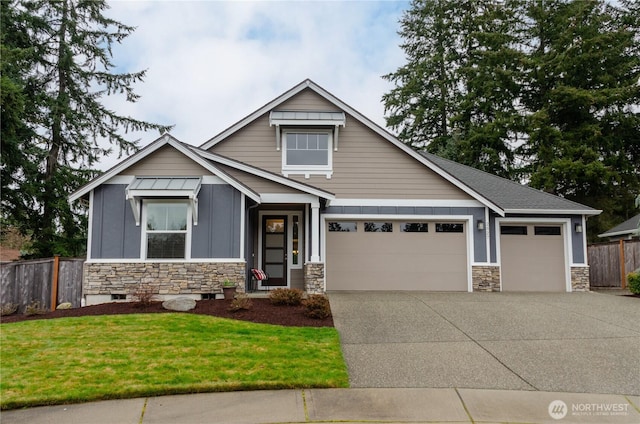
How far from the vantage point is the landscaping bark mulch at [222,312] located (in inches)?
317

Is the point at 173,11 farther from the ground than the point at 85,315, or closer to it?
farther from the ground

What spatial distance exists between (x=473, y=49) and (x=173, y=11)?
22.8 metres

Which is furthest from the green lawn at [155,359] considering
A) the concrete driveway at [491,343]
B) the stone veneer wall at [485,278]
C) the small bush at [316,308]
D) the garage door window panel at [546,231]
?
the garage door window panel at [546,231]

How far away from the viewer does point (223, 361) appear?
5578 mm

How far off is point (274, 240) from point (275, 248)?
239mm

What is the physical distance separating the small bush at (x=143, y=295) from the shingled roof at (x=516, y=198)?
28.5 ft

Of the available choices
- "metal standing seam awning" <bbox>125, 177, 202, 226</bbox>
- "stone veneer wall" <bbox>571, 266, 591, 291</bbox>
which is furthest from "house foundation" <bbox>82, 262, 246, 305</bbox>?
"stone veneer wall" <bbox>571, 266, 591, 291</bbox>

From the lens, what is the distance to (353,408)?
4.40 m

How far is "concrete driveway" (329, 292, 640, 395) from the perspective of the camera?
522cm

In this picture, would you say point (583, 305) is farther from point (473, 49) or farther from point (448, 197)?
point (473, 49)

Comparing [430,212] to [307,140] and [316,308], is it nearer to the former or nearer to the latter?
[307,140]

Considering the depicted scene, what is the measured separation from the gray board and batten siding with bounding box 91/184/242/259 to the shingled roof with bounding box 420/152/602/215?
6.46 meters

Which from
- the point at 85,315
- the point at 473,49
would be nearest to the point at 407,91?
the point at 473,49

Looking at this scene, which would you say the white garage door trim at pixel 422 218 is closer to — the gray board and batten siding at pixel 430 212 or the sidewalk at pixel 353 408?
the gray board and batten siding at pixel 430 212
